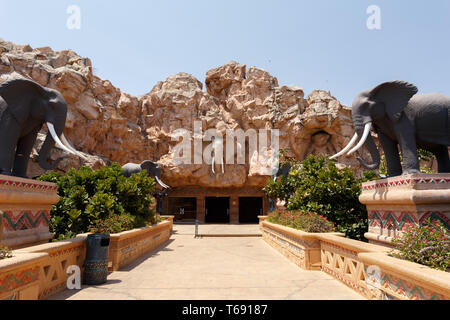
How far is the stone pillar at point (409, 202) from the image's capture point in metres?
4.57

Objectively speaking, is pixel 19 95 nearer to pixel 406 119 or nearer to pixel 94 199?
pixel 94 199

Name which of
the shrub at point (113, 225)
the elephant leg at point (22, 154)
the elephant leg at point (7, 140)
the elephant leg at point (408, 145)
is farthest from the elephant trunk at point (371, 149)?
the elephant leg at point (22, 154)

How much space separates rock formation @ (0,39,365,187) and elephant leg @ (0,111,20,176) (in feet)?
58.8

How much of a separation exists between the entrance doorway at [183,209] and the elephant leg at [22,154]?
885 inches

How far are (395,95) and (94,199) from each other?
26.6 feet

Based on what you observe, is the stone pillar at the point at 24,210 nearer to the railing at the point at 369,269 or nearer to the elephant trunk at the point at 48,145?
the elephant trunk at the point at 48,145

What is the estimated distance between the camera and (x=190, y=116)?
2684 cm

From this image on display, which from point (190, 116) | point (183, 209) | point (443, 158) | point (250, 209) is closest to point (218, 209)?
point (250, 209)

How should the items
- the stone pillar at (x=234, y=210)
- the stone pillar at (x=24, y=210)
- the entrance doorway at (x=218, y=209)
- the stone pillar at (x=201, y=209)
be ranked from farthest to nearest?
the entrance doorway at (x=218, y=209), the stone pillar at (x=234, y=210), the stone pillar at (x=201, y=209), the stone pillar at (x=24, y=210)

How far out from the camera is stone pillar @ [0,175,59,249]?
5066mm

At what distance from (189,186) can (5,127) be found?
21.5m

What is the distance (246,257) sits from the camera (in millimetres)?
8703
